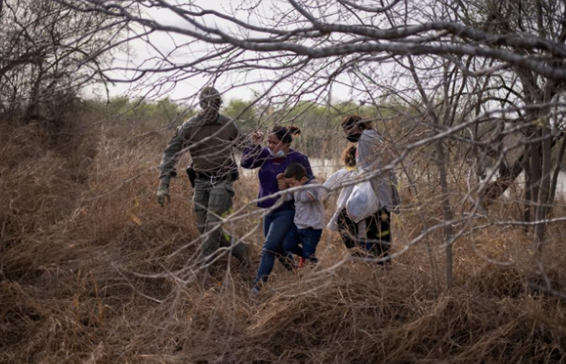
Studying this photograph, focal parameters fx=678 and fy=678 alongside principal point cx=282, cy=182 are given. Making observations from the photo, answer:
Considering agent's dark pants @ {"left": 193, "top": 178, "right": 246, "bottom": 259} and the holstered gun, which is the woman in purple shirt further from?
the holstered gun

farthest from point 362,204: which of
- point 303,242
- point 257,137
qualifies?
point 257,137

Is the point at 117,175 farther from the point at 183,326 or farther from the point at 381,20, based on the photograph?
the point at 381,20

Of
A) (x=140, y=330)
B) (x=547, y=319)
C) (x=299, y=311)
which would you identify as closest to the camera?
(x=547, y=319)

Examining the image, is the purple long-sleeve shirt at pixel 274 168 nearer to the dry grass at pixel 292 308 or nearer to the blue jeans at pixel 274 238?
the blue jeans at pixel 274 238

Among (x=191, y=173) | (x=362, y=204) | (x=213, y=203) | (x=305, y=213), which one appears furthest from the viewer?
(x=191, y=173)

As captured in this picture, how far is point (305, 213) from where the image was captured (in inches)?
208

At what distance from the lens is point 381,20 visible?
4891 millimetres

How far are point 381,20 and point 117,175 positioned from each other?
4170 mm

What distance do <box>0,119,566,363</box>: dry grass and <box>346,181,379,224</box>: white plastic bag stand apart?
348 mm

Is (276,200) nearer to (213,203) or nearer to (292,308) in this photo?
(213,203)

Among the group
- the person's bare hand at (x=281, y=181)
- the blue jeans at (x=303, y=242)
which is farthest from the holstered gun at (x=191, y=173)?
the blue jeans at (x=303, y=242)

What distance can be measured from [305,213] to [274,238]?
33 cm

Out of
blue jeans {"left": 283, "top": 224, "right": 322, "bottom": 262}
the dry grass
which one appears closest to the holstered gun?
the dry grass

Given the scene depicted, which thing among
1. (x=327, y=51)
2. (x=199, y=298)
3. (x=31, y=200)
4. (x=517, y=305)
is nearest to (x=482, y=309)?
(x=517, y=305)
